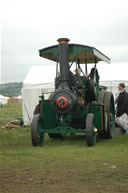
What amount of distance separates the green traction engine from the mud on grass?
1.02ft

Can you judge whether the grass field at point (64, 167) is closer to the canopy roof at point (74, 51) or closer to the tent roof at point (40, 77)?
A: the canopy roof at point (74, 51)

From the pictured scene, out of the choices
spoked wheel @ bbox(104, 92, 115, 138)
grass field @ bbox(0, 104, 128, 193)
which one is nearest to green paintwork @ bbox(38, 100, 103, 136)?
grass field @ bbox(0, 104, 128, 193)

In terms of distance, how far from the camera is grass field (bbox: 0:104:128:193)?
496 cm

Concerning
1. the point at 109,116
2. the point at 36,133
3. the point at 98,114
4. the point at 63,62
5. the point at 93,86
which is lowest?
the point at 36,133

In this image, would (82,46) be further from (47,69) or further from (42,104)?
(47,69)

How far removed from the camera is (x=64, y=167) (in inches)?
248

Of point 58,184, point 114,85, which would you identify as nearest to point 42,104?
point 58,184

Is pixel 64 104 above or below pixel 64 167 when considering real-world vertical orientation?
above

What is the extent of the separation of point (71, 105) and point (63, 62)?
83cm

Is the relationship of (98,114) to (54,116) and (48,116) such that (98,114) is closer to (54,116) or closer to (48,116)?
(54,116)

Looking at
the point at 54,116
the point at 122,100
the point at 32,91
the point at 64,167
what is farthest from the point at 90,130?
the point at 32,91

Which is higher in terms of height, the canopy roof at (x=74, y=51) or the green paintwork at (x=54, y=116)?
the canopy roof at (x=74, y=51)

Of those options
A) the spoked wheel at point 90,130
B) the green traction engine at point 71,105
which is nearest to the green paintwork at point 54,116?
the green traction engine at point 71,105

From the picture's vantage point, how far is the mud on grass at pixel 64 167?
497cm
